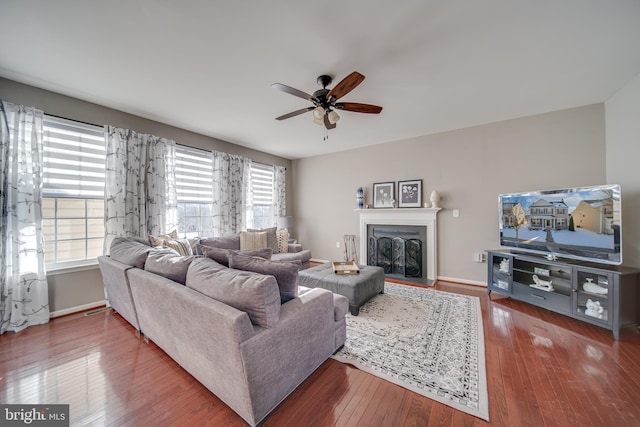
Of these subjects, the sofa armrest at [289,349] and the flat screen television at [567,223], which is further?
the flat screen television at [567,223]

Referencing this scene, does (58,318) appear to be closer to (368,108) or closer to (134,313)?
(134,313)

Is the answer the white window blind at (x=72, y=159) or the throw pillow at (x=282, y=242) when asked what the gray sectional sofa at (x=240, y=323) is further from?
the throw pillow at (x=282, y=242)

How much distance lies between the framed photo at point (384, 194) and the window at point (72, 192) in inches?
175

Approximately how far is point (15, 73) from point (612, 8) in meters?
5.28

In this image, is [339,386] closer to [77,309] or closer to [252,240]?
[252,240]

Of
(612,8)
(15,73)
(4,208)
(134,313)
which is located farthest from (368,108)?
(4,208)

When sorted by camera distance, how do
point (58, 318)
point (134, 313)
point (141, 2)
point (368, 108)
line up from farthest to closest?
point (58, 318)
point (368, 108)
point (134, 313)
point (141, 2)

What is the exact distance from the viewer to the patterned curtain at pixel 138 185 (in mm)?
3115

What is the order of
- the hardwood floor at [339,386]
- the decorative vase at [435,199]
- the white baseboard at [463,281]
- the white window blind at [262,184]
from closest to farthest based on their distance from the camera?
the hardwood floor at [339,386] → the white baseboard at [463,281] → the decorative vase at [435,199] → the white window blind at [262,184]

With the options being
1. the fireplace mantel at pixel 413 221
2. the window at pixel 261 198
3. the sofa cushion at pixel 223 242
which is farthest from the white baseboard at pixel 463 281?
the window at pixel 261 198

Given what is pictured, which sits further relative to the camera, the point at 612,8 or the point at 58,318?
the point at 58,318

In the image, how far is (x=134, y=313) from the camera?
2346mm

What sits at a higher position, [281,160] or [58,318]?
[281,160]

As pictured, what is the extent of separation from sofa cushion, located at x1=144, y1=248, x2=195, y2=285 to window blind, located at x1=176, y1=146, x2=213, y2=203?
83.8 inches
